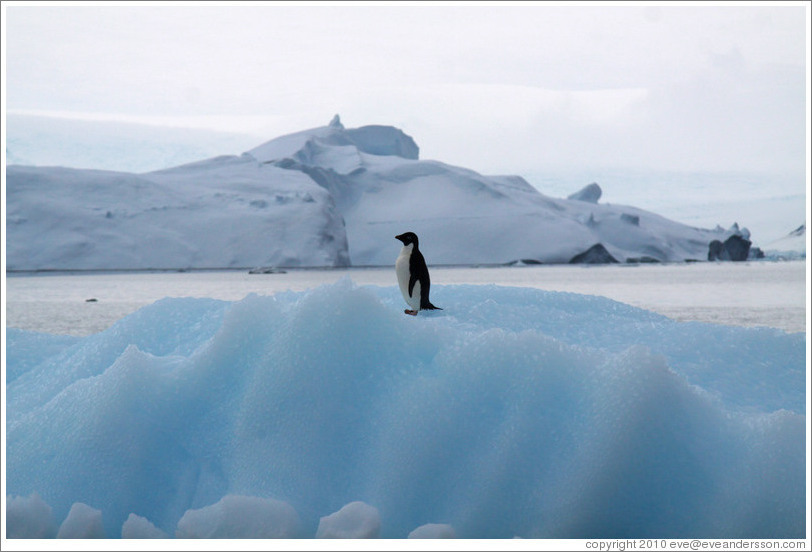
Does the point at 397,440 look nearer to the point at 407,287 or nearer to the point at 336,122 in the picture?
the point at 407,287

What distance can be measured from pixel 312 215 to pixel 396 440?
4040cm

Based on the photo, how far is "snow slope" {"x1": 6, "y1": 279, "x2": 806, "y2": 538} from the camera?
3.24m

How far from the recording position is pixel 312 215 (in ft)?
142

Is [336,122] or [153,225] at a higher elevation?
[336,122]

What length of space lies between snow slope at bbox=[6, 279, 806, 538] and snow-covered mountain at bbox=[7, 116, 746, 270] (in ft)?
125

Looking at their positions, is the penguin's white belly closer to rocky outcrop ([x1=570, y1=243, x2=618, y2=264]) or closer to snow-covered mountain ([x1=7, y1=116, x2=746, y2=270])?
snow-covered mountain ([x1=7, y1=116, x2=746, y2=270])

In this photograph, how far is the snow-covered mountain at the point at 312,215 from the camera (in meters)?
40.6

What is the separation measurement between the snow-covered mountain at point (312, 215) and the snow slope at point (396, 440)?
125 feet

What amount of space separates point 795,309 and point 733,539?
745 inches

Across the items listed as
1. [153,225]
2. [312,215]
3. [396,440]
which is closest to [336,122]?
[312,215]

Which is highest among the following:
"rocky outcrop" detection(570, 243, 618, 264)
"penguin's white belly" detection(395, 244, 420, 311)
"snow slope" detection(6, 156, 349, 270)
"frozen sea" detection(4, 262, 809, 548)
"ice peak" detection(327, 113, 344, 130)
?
"ice peak" detection(327, 113, 344, 130)

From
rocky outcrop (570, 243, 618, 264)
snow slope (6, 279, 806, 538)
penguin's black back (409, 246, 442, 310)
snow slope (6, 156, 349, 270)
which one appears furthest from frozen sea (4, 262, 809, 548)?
rocky outcrop (570, 243, 618, 264)

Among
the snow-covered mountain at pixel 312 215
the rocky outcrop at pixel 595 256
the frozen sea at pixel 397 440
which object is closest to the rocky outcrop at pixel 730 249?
the snow-covered mountain at pixel 312 215

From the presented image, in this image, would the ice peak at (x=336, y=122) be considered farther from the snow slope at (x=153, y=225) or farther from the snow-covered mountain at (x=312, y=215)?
the snow slope at (x=153, y=225)
